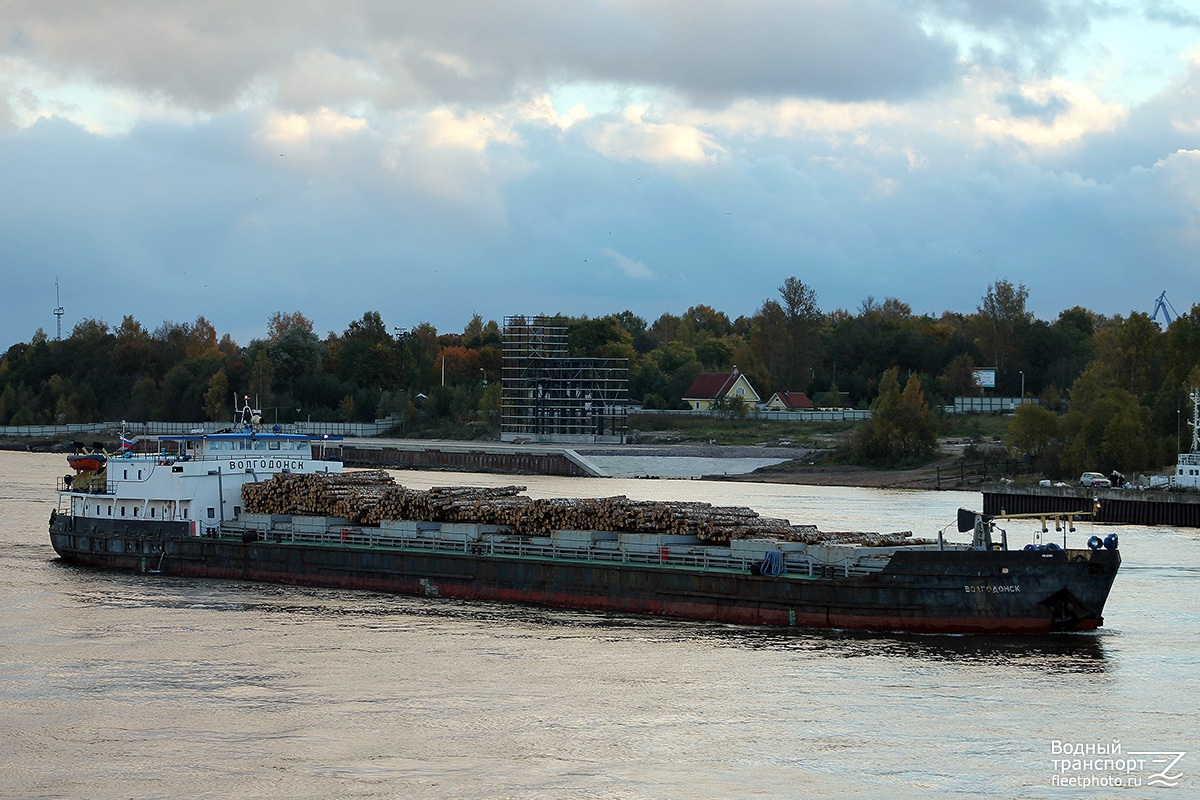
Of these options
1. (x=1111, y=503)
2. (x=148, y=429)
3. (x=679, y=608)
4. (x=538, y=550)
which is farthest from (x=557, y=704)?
(x=148, y=429)

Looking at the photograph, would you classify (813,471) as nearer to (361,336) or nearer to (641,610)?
(641,610)

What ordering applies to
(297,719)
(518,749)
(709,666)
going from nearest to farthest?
(518,749) < (297,719) < (709,666)

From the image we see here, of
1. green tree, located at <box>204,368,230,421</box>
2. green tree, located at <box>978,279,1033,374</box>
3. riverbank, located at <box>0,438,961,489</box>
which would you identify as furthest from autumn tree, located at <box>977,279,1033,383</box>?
green tree, located at <box>204,368,230,421</box>

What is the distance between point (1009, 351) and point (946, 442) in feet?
150

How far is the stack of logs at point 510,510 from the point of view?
3962 cm

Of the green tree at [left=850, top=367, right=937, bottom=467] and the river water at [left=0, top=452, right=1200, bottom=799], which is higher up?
the green tree at [left=850, top=367, right=937, bottom=467]

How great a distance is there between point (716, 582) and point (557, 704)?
942 centimetres

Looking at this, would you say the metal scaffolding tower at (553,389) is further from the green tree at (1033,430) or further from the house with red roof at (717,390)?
the green tree at (1033,430)

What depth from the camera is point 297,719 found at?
1096 inches

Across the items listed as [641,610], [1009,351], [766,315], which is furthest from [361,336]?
[641,610]

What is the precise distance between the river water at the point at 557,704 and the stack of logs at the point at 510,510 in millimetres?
3221

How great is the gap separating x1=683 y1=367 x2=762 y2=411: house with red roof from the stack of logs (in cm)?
10695

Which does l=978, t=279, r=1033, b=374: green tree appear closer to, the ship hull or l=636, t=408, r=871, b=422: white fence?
l=636, t=408, r=871, b=422: white fence

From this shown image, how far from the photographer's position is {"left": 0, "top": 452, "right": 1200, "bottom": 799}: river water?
23984 millimetres
